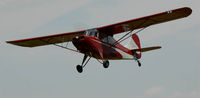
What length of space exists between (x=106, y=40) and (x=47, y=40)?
4.58 metres

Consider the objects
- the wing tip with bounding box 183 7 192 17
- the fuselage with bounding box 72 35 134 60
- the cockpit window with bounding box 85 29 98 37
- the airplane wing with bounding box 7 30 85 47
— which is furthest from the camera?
A: the airplane wing with bounding box 7 30 85 47

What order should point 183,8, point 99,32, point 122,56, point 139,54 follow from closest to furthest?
1. point 183,8
2. point 99,32
3. point 122,56
4. point 139,54

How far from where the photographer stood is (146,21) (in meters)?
25.4

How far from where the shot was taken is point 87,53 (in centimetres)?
2436

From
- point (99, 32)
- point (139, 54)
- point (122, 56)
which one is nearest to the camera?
point (99, 32)

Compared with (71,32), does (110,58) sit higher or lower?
lower

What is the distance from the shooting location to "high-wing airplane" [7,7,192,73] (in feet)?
78.0

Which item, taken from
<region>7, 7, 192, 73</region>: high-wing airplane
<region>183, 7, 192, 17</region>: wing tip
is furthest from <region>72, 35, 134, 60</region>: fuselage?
<region>183, 7, 192, 17</region>: wing tip

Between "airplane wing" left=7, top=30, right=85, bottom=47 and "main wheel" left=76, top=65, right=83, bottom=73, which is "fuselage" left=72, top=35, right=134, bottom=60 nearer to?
"main wheel" left=76, top=65, right=83, bottom=73

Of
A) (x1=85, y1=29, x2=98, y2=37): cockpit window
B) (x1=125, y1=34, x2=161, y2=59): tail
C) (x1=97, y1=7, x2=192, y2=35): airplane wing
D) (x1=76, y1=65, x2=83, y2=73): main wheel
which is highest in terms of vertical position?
(x1=97, y1=7, x2=192, y2=35): airplane wing

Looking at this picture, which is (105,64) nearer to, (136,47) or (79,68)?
(79,68)

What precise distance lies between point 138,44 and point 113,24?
19.1 ft

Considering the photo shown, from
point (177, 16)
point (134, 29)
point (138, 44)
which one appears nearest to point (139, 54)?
point (138, 44)

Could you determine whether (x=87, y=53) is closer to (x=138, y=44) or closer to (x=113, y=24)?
(x=113, y=24)
